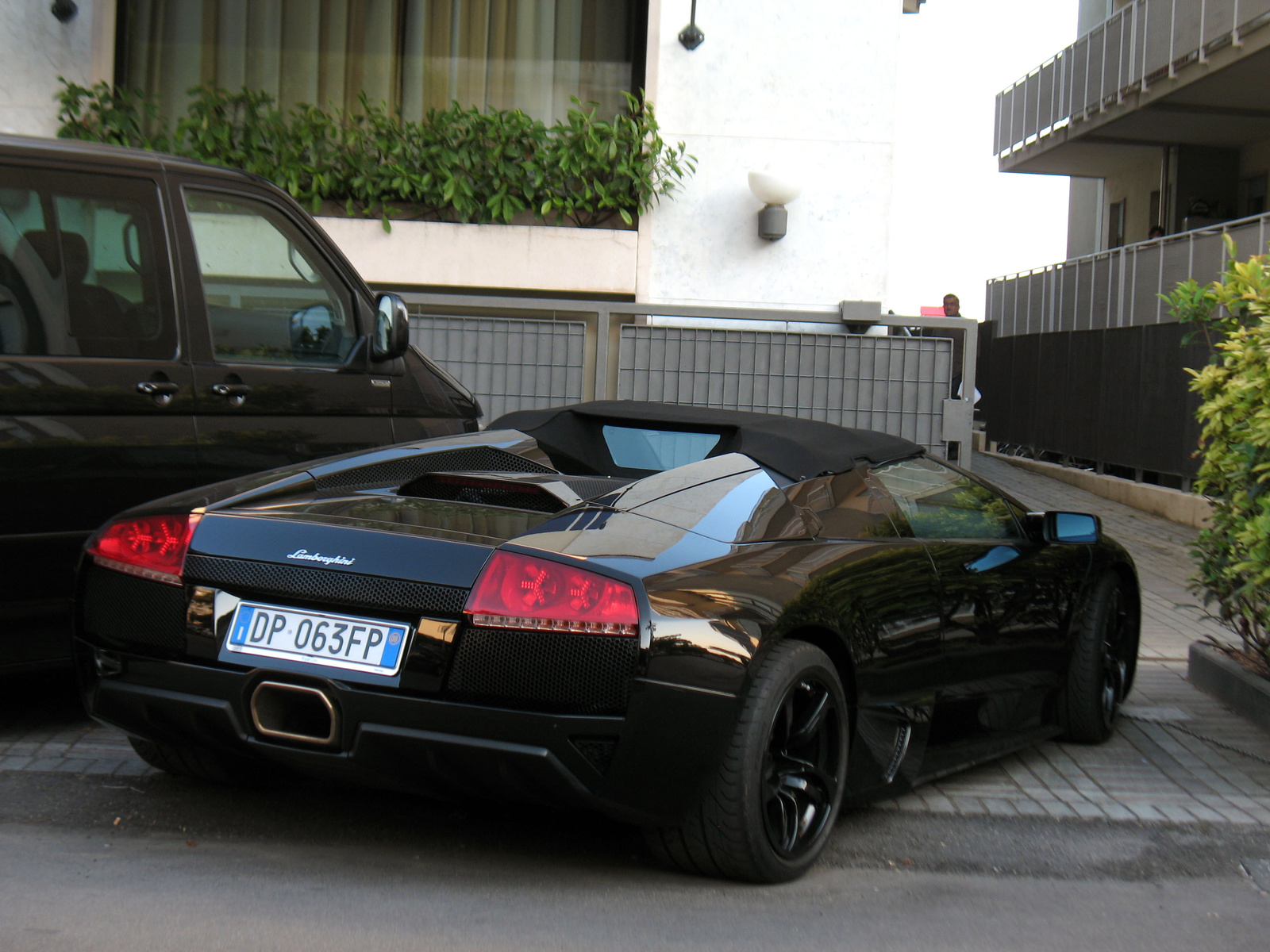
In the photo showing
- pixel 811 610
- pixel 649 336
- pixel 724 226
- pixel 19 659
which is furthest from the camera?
pixel 724 226

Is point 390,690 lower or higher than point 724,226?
lower

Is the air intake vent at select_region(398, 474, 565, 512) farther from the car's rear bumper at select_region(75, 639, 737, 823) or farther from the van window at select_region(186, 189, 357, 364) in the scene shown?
Answer: the van window at select_region(186, 189, 357, 364)

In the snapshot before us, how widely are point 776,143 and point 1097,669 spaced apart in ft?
23.5

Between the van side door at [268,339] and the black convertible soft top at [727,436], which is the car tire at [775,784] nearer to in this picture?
the black convertible soft top at [727,436]

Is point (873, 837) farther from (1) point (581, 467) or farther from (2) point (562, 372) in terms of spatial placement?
(2) point (562, 372)

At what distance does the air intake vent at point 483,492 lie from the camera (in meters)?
3.71

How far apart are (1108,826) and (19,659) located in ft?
11.9

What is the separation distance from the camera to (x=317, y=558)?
3.25 meters

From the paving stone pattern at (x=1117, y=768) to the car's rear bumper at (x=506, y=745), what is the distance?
4.03 feet

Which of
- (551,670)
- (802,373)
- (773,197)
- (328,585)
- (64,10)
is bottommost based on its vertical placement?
(551,670)

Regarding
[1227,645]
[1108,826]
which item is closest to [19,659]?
[1108,826]

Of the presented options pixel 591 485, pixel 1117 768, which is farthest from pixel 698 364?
pixel 591 485

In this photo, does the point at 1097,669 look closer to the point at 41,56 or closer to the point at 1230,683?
the point at 1230,683

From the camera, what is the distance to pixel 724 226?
1138 cm
